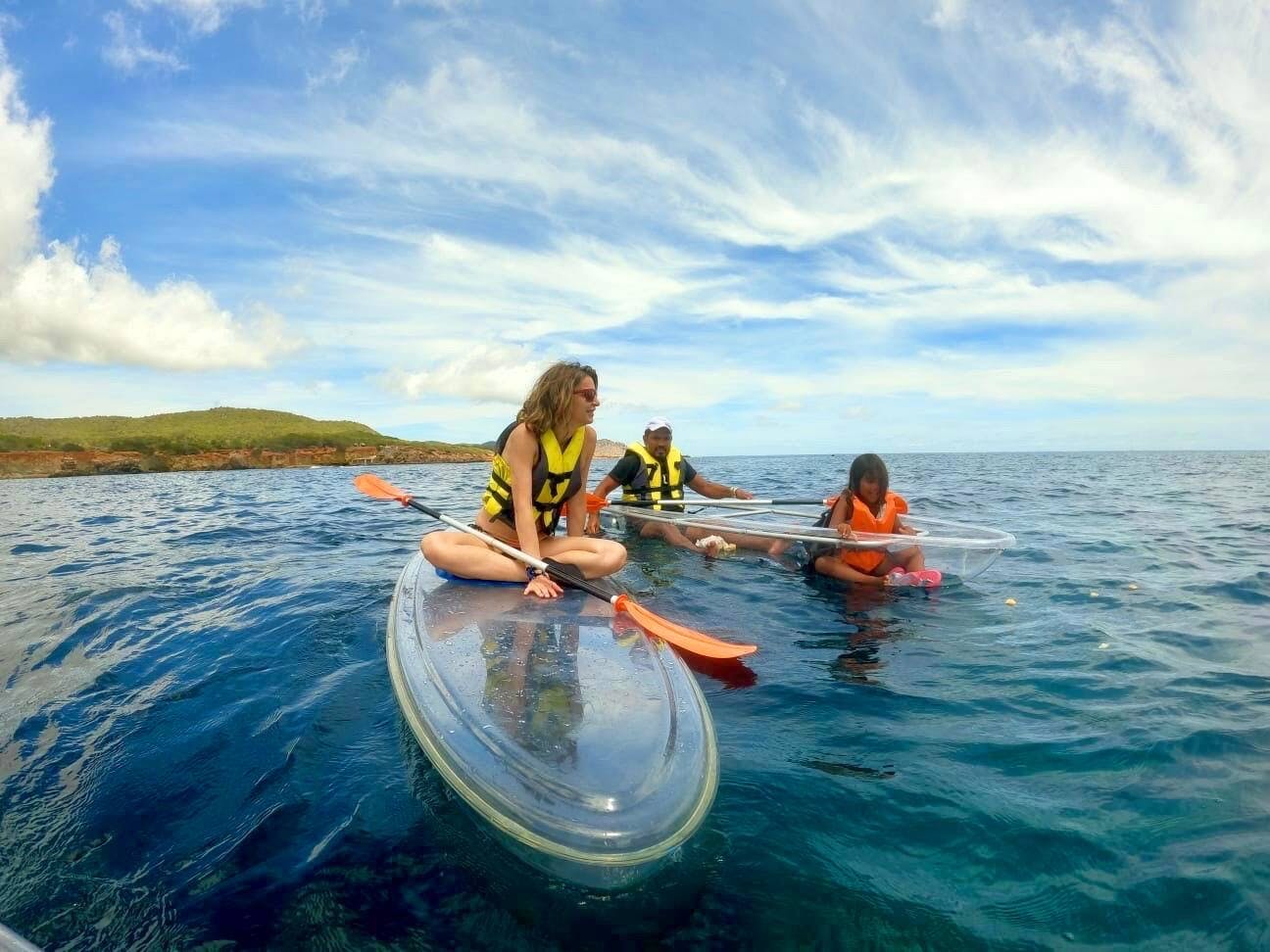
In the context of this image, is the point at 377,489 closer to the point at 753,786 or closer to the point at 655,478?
the point at 655,478

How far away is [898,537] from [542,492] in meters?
3.55

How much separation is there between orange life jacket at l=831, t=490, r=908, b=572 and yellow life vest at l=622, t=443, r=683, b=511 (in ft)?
11.3

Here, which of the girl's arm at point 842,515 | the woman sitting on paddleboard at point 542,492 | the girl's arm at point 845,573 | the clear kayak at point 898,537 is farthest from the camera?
the girl's arm at point 845,573

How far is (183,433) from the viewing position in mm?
70375

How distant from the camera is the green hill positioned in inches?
2156

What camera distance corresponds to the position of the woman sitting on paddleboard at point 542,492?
15.8ft

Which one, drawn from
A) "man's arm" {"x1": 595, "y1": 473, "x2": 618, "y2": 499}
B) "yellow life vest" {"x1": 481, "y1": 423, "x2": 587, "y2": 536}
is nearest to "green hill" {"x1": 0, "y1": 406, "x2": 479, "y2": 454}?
"man's arm" {"x1": 595, "y1": 473, "x2": 618, "y2": 499}

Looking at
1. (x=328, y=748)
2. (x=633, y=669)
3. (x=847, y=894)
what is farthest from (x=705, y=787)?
(x=328, y=748)

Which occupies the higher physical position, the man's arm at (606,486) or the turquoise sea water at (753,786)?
the man's arm at (606,486)

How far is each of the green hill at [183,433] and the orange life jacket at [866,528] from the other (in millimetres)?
61829

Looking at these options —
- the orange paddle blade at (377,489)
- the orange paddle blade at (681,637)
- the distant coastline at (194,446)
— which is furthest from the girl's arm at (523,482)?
the distant coastline at (194,446)

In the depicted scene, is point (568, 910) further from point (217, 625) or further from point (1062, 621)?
point (1062, 621)

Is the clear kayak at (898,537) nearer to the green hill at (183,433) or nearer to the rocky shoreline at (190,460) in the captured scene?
the rocky shoreline at (190,460)

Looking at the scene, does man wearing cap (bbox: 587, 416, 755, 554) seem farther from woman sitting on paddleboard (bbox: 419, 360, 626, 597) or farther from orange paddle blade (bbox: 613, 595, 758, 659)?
orange paddle blade (bbox: 613, 595, 758, 659)
